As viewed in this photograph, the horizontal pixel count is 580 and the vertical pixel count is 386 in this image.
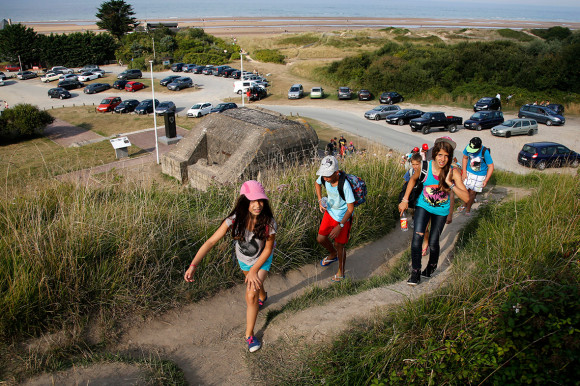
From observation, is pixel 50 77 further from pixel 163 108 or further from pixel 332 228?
pixel 332 228

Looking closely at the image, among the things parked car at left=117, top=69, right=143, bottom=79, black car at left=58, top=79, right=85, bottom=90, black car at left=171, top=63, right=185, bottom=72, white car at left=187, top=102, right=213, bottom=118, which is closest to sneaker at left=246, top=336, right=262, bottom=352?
white car at left=187, top=102, right=213, bottom=118

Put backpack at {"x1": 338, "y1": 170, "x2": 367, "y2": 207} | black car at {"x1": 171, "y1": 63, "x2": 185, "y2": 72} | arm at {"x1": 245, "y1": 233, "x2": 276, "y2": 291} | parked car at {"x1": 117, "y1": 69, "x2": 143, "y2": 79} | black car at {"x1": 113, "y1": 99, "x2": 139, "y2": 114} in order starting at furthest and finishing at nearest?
black car at {"x1": 171, "y1": 63, "x2": 185, "y2": 72} → parked car at {"x1": 117, "y1": 69, "x2": 143, "y2": 79} → black car at {"x1": 113, "y1": 99, "x2": 139, "y2": 114} → backpack at {"x1": 338, "y1": 170, "x2": 367, "y2": 207} → arm at {"x1": 245, "y1": 233, "x2": 276, "y2": 291}

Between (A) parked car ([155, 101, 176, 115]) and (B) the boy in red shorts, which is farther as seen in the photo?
(A) parked car ([155, 101, 176, 115])

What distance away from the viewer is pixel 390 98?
34.4 metres

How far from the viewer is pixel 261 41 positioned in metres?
73.1

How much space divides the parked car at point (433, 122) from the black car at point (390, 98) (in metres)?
8.63

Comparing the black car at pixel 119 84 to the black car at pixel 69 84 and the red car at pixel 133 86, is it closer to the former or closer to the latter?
the red car at pixel 133 86

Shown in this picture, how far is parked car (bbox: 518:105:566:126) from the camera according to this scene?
90.2ft

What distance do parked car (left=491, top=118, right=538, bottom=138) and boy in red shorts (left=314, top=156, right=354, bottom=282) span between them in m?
22.9

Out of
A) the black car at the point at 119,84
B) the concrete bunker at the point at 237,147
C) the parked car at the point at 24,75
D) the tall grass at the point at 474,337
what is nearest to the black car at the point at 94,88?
the black car at the point at 119,84

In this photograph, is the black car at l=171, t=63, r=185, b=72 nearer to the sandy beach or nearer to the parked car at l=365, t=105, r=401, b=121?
the parked car at l=365, t=105, r=401, b=121

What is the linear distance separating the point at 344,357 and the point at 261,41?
75.3 metres

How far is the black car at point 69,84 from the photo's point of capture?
142 feet

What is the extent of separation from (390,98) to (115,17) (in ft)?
161
